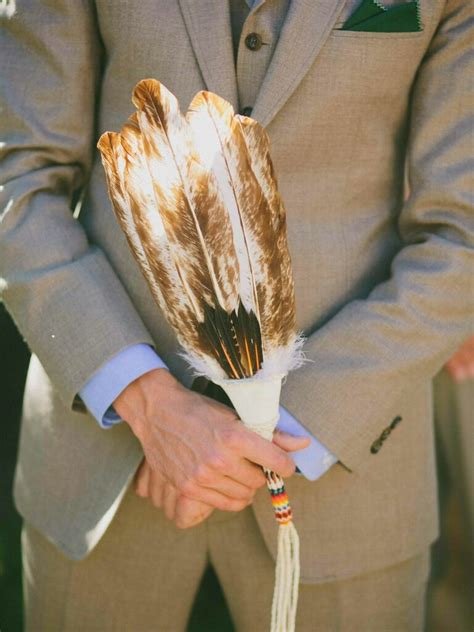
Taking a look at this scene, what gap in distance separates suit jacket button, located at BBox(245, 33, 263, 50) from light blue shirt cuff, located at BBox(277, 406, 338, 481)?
65cm

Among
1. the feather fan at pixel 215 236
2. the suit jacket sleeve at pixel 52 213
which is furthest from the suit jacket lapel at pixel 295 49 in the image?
the suit jacket sleeve at pixel 52 213

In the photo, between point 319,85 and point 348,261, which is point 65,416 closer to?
point 348,261

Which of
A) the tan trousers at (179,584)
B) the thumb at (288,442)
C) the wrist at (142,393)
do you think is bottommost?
the tan trousers at (179,584)

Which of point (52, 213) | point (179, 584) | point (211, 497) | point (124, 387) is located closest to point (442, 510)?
point (179, 584)

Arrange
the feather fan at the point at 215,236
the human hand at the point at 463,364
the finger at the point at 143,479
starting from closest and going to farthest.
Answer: the feather fan at the point at 215,236 → the finger at the point at 143,479 → the human hand at the point at 463,364

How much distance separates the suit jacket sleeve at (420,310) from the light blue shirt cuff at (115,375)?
27 centimetres

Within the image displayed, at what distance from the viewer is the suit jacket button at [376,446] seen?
1426mm

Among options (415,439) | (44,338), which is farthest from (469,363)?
(44,338)

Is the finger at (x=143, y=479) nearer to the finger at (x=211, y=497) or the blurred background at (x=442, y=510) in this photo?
the finger at (x=211, y=497)

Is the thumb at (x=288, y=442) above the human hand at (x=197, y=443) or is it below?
below

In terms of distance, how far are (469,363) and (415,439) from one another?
1.10m

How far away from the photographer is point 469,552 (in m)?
2.91

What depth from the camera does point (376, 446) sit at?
4.70ft

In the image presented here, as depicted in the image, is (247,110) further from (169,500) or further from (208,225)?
(169,500)
